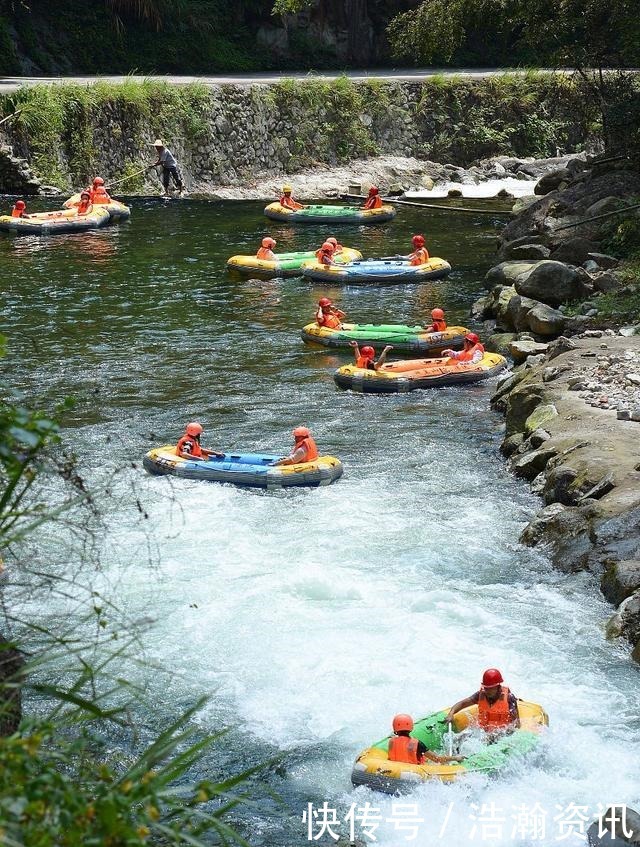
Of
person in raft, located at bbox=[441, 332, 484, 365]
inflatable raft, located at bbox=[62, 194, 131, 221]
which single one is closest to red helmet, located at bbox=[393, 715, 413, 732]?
person in raft, located at bbox=[441, 332, 484, 365]

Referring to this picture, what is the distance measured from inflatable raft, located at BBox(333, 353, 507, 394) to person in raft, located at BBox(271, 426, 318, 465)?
339cm

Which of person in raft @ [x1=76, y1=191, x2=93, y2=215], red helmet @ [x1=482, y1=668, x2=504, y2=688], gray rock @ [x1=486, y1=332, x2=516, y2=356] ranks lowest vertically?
gray rock @ [x1=486, y1=332, x2=516, y2=356]

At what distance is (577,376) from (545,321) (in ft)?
10.5

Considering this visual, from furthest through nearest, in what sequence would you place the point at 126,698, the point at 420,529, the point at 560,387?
the point at 560,387
the point at 420,529
the point at 126,698

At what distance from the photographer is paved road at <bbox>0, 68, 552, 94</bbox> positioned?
32969 millimetres

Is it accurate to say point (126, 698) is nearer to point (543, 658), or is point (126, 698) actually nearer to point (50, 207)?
point (543, 658)

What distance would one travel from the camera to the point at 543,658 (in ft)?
33.7

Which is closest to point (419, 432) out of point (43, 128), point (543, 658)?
point (543, 658)

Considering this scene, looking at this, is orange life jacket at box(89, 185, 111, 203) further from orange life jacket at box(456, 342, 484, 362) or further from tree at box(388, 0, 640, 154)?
orange life jacket at box(456, 342, 484, 362)

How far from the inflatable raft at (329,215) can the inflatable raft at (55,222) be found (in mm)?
4056

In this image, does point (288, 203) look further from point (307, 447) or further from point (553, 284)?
point (307, 447)

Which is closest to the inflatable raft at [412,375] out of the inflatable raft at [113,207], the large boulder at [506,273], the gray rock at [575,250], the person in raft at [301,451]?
the person in raft at [301,451]

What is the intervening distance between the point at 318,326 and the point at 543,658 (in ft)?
33.2

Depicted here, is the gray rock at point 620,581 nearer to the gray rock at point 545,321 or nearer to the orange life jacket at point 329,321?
the gray rock at point 545,321
